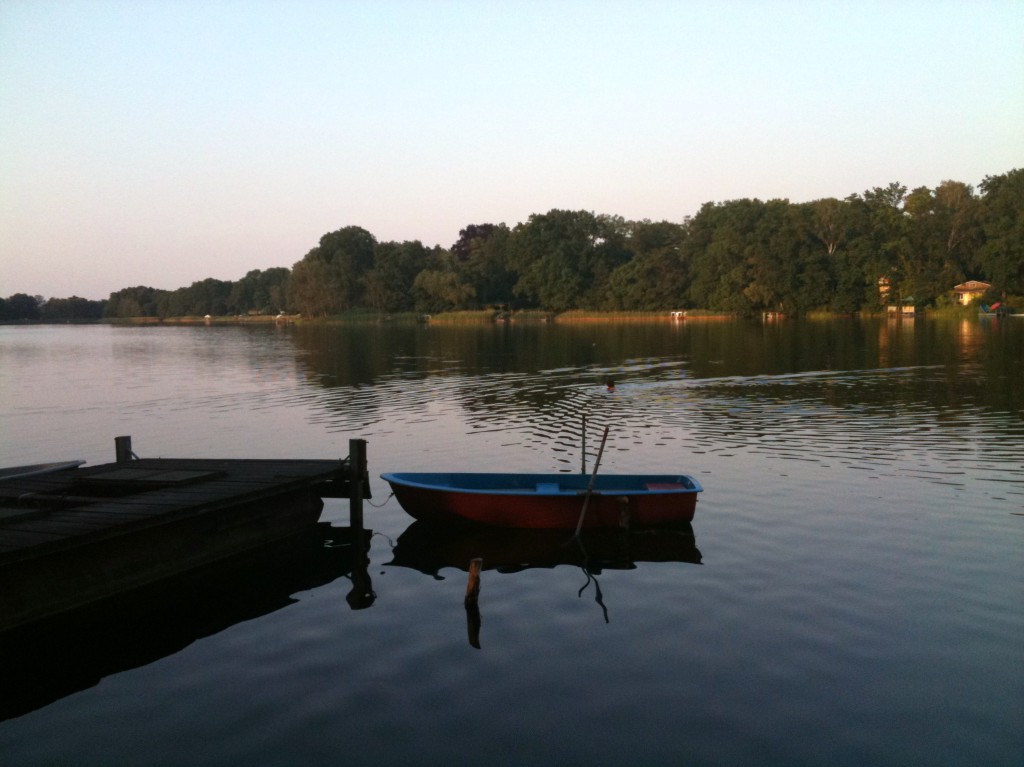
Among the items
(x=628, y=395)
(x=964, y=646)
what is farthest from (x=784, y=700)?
(x=628, y=395)

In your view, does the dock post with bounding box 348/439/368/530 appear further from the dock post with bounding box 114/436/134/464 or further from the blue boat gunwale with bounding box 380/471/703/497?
the dock post with bounding box 114/436/134/464

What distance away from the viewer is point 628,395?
136ft

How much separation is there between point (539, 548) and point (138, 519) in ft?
24.4

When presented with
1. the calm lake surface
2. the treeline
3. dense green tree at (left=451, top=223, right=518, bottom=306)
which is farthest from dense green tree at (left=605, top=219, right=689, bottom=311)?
the calm lake surface

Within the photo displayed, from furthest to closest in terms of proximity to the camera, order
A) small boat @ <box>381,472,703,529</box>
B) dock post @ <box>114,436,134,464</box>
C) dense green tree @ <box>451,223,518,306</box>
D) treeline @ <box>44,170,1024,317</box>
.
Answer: dense green tree @ <box>451,223,518,306</box> → treeline @ <box>44,170,1024,317</box> → dock post @ <box>114,436,134,464</box> → small boat @ <box>381,472,703,529</box>

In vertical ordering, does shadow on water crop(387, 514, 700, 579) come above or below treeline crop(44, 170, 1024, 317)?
below

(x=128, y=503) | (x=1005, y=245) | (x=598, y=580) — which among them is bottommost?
(x=598, y=580)

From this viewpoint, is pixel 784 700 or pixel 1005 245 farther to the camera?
pixel 1005 245

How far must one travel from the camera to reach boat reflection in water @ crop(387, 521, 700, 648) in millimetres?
15695

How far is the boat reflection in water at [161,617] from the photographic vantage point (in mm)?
11344

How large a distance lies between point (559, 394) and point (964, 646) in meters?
31.5

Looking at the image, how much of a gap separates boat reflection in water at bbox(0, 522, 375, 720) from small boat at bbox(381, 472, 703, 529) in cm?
156

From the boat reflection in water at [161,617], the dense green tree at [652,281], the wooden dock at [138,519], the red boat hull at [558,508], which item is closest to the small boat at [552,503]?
the red boat hull at [558,508]

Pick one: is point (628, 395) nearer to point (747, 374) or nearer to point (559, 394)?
point (559, 394)
